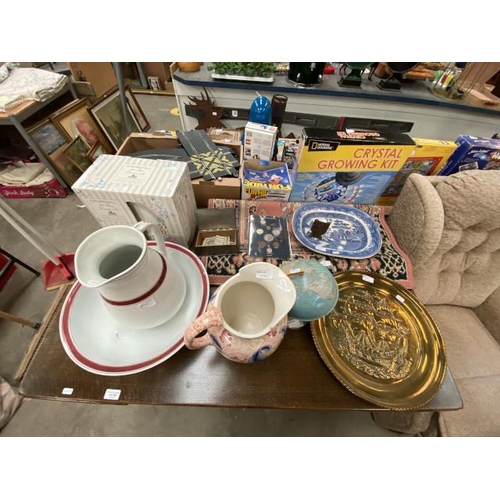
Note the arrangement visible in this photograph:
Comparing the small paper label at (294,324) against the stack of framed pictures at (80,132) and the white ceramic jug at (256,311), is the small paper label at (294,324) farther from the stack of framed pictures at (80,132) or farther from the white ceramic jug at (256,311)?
the stack of framed pictures at (80,132)

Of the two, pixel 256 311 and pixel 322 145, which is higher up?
pixel 322 145

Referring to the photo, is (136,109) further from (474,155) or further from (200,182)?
(474,155)

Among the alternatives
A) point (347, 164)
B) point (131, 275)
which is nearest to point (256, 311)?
point (131, 275)

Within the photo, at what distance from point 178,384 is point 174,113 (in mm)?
3428

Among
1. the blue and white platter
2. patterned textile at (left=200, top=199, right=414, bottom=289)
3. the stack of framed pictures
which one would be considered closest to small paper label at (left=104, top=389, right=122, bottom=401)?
patterned textile at (left=200, top=199, right=414, bottom=289)

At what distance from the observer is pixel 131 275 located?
51 cm

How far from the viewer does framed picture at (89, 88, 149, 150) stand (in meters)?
1.92

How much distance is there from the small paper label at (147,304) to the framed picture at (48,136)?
6.47 feet

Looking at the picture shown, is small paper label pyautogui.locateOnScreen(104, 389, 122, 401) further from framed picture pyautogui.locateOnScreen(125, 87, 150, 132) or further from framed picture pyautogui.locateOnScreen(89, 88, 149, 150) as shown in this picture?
framed picture pyautogui.locateOnScreen(125, 87, 150, 132)

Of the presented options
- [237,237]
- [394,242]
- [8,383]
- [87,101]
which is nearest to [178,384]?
[237,237]

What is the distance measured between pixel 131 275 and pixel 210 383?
0.35 m

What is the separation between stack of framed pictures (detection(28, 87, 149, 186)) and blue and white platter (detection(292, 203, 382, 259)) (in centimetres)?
193

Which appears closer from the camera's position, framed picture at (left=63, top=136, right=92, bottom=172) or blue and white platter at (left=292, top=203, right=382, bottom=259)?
blue and white platter at (left=292, top=203, right=382, bottom=259)

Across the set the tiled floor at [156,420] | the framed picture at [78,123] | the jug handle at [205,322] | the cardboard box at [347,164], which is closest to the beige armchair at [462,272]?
the cardboard box at [347,164]
